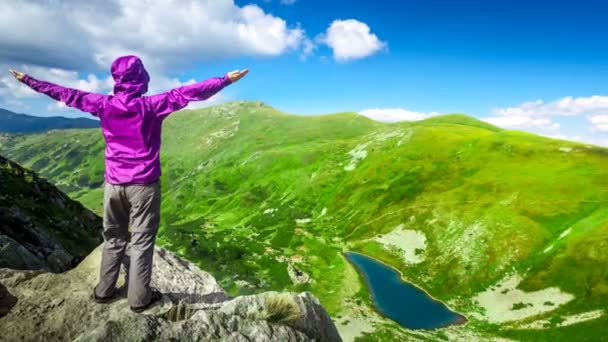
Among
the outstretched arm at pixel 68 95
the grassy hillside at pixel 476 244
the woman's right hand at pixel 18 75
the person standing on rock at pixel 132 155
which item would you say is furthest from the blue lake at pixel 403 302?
the woman's right hand at pixel 18 75

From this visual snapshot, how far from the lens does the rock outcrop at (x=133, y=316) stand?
7555mm

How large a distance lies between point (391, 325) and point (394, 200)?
86.6 m

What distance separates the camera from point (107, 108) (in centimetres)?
992

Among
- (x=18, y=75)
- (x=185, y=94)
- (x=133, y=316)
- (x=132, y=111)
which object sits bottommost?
(x=133, y=316)

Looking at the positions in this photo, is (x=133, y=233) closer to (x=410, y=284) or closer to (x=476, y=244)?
(x=410, y=284)

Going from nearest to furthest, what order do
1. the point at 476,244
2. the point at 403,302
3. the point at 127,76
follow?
1. the point at 127,76
2. the point at 403,302
3. the point at 476,244

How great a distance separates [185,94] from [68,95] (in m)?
3.19

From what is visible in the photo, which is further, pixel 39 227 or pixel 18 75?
pixel 39 227

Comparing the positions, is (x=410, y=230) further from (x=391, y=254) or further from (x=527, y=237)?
(x=527, y=237)

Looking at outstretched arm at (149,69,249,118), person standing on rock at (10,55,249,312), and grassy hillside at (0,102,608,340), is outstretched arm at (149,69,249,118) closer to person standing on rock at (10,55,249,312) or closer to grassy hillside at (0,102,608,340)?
person standing on rock at (10,55,249,312)

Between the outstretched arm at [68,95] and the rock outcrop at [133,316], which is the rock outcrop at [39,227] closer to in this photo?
the rock outcrop at [133,316]

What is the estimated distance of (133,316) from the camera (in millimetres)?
7438

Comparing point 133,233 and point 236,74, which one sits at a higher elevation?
point 236,74

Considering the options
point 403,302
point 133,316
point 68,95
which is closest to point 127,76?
point 68,95
